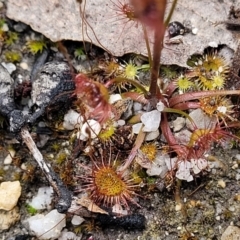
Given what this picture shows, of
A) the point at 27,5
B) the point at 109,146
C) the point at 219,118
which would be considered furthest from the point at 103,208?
the point at 27,5

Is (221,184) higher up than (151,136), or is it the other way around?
(151,136)

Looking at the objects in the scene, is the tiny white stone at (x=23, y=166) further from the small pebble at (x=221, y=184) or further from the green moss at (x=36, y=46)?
the small pebble at (x=221, y=184)

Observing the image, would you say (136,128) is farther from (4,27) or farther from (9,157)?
(4,27)

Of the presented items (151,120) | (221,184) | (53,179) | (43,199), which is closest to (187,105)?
(151,120)

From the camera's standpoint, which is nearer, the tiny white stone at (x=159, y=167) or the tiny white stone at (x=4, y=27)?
the tiny white stone at (x=159, y=167)

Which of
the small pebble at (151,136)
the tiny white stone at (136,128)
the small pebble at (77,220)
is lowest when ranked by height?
the small pebble at (77,220)

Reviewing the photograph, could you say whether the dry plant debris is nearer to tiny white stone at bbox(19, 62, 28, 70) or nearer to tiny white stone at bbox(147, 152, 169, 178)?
tiny white stone at bbox(19, 62, 28, 70)

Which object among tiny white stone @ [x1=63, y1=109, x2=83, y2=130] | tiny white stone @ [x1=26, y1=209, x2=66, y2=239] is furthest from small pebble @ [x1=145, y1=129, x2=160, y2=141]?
tiny white stone @ [x1=26, y1=209, x2=66, y2=239]

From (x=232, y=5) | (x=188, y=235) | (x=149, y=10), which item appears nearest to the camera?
(x=149, y=10)

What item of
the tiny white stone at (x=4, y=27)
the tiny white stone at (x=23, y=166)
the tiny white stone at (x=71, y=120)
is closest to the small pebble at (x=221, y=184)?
the tiny white stone at (x=71, y=120)

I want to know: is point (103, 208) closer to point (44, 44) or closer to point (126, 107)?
point (126, 107)

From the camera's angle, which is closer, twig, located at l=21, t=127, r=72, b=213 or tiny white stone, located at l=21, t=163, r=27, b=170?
twig, located at l=21, t=127, r=72, b=213
